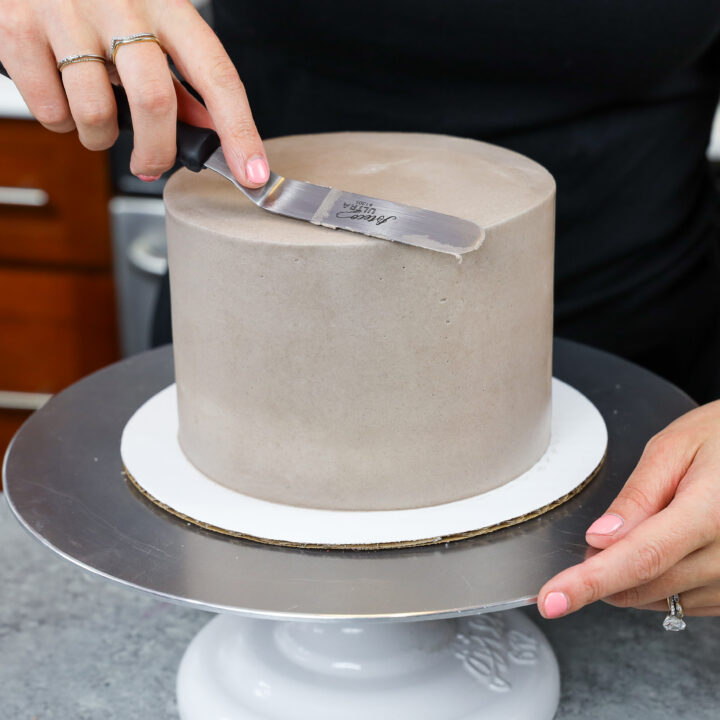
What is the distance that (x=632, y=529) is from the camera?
657 millimetres

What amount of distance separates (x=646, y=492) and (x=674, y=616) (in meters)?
0.08

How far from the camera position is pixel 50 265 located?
6.41 ft

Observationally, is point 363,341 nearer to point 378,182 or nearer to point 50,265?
point 378,182

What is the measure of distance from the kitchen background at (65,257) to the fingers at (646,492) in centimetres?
109

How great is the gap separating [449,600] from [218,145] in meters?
0.34

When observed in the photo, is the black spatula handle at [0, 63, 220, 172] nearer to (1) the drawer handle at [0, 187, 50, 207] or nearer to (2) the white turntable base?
(2) the white turntable base

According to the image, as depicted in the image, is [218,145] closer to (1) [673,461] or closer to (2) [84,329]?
(1) [673,461]

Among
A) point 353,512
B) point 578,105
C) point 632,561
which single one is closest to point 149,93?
point 353,512

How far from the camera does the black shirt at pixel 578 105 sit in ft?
3.34

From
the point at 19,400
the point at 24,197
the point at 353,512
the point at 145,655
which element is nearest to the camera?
the point at 353,512

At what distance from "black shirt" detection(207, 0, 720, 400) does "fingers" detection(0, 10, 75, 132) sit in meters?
0.40

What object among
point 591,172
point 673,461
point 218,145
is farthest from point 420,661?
point 591,172

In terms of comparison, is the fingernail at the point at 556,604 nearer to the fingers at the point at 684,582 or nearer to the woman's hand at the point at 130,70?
the fingers at the point at 684,582

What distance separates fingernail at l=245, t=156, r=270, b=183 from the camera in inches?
27.3
